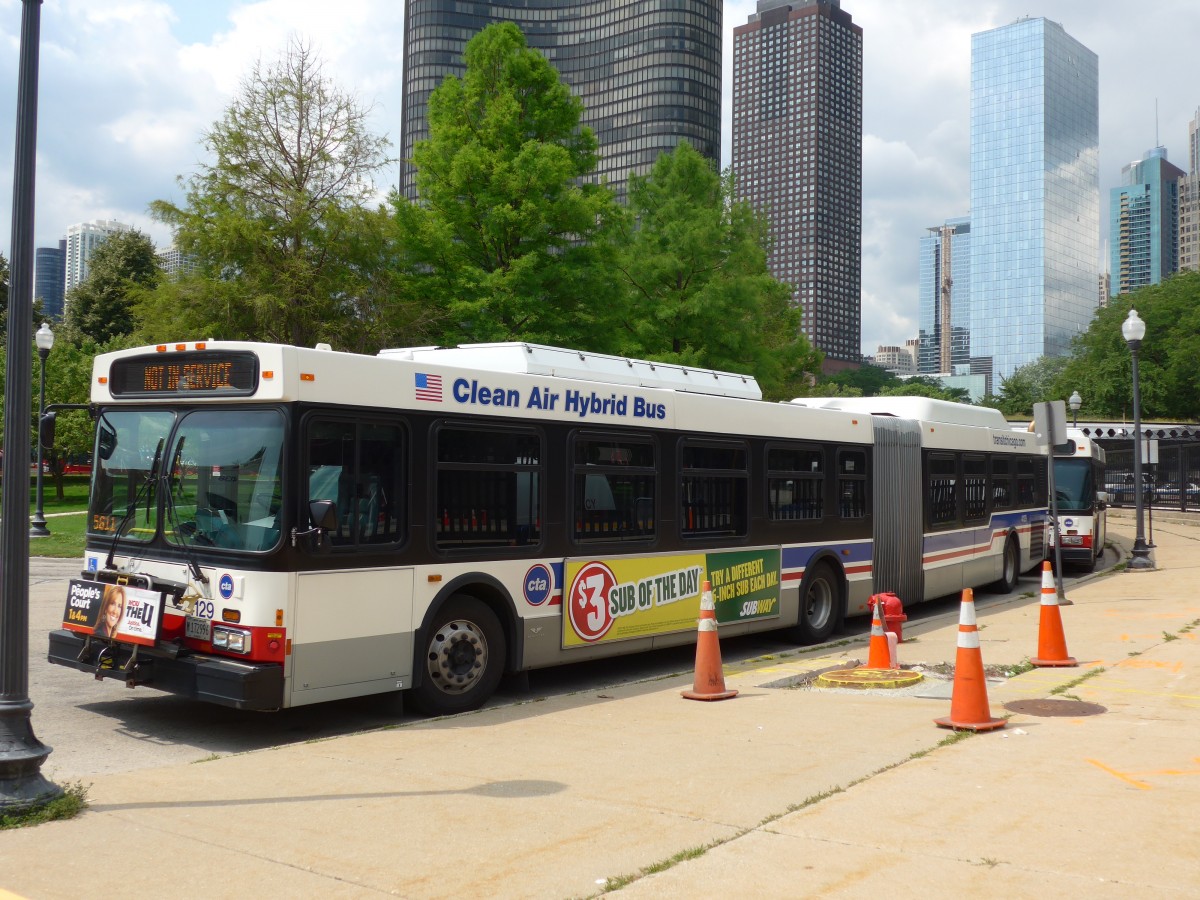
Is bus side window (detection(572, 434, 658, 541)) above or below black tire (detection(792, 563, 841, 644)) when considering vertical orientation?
above

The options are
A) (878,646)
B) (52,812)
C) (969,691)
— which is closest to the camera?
(52,812)

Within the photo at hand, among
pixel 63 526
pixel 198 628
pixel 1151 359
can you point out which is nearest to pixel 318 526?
pixel 198 628

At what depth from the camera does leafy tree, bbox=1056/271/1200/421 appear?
7556 cm

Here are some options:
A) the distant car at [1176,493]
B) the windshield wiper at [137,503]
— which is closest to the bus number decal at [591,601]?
the windshield wiper at [137,503]

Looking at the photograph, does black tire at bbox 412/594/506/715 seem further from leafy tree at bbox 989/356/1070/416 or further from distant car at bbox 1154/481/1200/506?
leafy tree at bbox 989/356/1070/416

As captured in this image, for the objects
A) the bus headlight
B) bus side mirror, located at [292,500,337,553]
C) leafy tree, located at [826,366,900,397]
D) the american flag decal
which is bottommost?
the bus headlight

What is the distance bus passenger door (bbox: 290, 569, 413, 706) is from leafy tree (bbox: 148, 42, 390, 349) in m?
17.4

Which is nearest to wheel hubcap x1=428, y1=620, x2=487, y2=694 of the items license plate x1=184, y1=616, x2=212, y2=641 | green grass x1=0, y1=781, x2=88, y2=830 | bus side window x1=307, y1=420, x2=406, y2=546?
bus side window x1=307, y1=420, x2=406, y2=546

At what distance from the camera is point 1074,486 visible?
23.7 meters

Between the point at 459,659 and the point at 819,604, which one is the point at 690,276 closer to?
the point at 819,604

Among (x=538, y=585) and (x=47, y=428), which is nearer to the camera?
Result: (x=47, y=428)

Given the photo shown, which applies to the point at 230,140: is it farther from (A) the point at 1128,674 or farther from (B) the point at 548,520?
(A) the point at 1128,674

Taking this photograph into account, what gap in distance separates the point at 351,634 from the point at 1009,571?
14.6 m

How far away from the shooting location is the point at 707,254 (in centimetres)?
2939
